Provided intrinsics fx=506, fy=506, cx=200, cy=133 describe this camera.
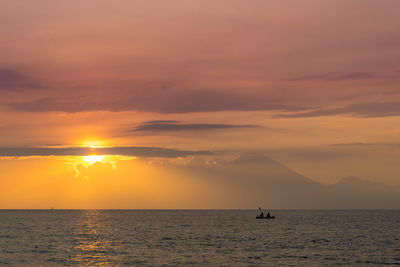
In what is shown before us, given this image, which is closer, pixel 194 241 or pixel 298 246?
pixel 298 246

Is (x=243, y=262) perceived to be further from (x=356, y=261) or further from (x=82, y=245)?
(x=82, y=245)

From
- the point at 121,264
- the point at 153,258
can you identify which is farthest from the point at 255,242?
the point at 121,264

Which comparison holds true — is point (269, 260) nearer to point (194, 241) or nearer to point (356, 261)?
point (356, 261)

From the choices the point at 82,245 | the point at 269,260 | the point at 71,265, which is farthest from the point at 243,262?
the point at 82,245

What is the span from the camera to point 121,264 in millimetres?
70188

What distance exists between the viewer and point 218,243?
101 m

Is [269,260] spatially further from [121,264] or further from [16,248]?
[16,248]

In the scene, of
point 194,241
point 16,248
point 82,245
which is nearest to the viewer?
point 16,248

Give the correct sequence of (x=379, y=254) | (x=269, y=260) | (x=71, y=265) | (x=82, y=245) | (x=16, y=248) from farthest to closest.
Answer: (x=82, y=245), (x=16, y=248), (x=379, y=254), (x=269, y=260), (x=71, y=265)

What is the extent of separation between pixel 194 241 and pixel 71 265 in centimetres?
4061

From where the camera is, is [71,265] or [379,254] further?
[379,254]

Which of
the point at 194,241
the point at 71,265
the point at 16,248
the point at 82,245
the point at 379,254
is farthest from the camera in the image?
the point at 194,241

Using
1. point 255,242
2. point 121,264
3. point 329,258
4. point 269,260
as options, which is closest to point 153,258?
point 121,264

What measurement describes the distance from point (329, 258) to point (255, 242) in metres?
28.5
